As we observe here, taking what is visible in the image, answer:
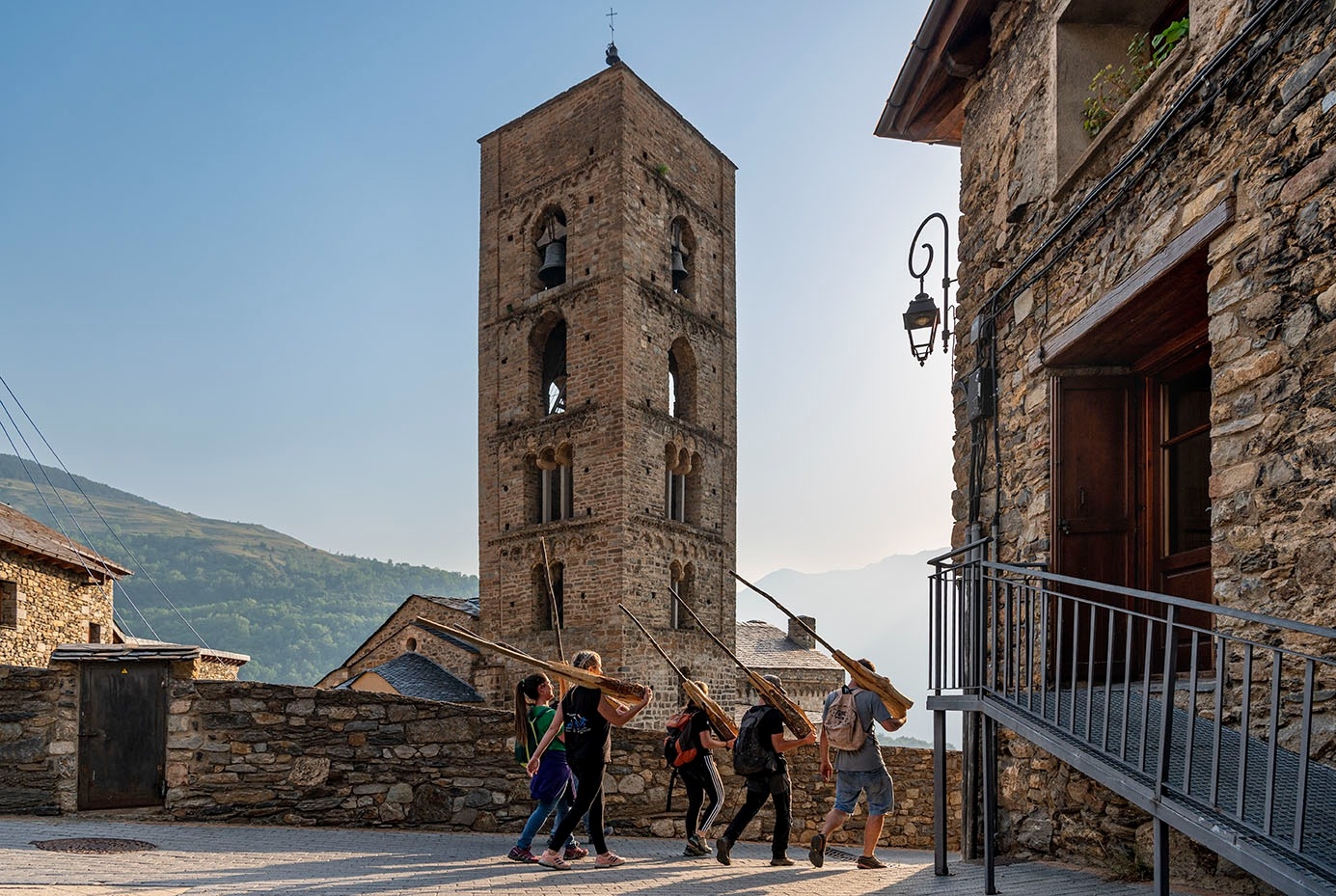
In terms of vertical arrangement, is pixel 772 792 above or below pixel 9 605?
above

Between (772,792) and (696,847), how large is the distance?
784 mm

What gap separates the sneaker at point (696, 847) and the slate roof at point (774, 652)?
1178 inches

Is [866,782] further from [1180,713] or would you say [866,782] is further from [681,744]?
[1180,713]

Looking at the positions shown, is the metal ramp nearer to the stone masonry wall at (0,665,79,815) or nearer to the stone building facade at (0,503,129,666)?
the stone masonry wall at (0,665,79,815)

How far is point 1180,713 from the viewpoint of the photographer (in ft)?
17.8

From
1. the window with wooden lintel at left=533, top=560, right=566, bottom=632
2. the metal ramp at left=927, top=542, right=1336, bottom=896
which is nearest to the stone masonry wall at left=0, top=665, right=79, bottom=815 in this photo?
the metal ramp at left=927, top=542, right=1336, bottom=896

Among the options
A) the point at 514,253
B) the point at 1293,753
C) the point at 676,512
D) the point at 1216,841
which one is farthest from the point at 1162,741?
the point at 514,253

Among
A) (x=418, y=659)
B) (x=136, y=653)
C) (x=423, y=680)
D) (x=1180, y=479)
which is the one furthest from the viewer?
(x=418, y=659)

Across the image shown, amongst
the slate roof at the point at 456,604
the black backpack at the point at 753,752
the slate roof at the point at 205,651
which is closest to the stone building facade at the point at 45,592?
the slate roof at the point at 205,651

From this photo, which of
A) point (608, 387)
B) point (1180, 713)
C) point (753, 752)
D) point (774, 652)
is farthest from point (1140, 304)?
point (774, 652)

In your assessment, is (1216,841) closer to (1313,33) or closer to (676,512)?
(1313,33)

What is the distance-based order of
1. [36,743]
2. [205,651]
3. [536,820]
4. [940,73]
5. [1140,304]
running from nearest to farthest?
1. [1140,304]
2. [536,820]
3. [940,73]
4. [36,743]
5. [205,651]

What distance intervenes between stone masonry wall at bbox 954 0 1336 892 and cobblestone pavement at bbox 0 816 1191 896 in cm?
103

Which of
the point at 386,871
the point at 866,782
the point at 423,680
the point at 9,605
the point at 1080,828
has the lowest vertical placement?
the point at 423,680
